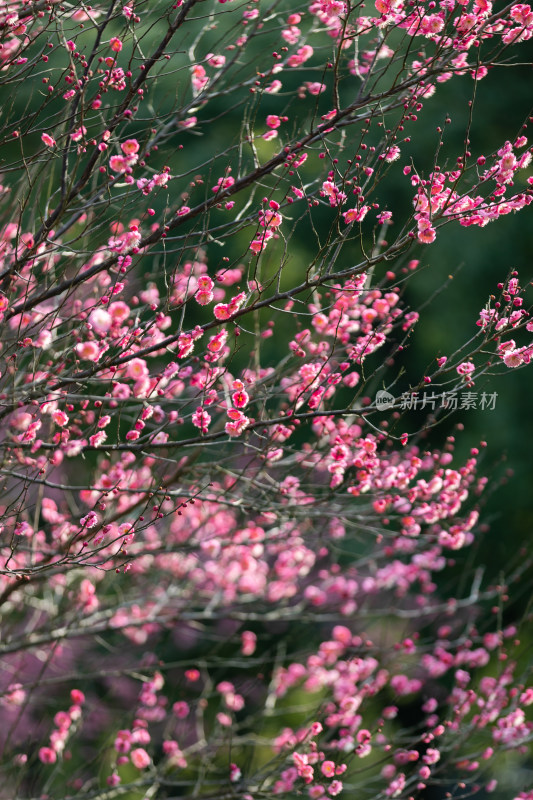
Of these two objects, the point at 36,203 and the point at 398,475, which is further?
the point at 398,475

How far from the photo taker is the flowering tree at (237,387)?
255cm

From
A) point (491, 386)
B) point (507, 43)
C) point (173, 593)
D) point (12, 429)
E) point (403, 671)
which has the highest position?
point (507, 43)

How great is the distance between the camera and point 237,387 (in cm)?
271

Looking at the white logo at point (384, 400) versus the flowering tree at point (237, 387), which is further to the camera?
the flowering tree at point (237, 387)

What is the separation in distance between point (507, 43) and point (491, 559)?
5.57 meters

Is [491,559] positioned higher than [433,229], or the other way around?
[433,229]

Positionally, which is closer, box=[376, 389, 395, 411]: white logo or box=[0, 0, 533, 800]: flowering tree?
box=[376, 389, 395, 411]: white logo

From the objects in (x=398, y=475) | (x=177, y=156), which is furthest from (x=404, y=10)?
(x=177, y=156)

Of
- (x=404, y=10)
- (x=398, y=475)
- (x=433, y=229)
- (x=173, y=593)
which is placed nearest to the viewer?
(x=433, y=229)

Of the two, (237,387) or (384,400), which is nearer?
(384,400)

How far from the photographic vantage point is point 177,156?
8766 mm

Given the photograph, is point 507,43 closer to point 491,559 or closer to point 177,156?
point 491,559

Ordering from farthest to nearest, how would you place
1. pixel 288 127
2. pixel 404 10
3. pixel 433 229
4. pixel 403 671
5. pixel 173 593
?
pixel 288 127 < pixel 403 671 < pixel 173 593 < pixel 404 10 < pixel 433 229

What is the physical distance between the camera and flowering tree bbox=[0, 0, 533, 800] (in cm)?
255
